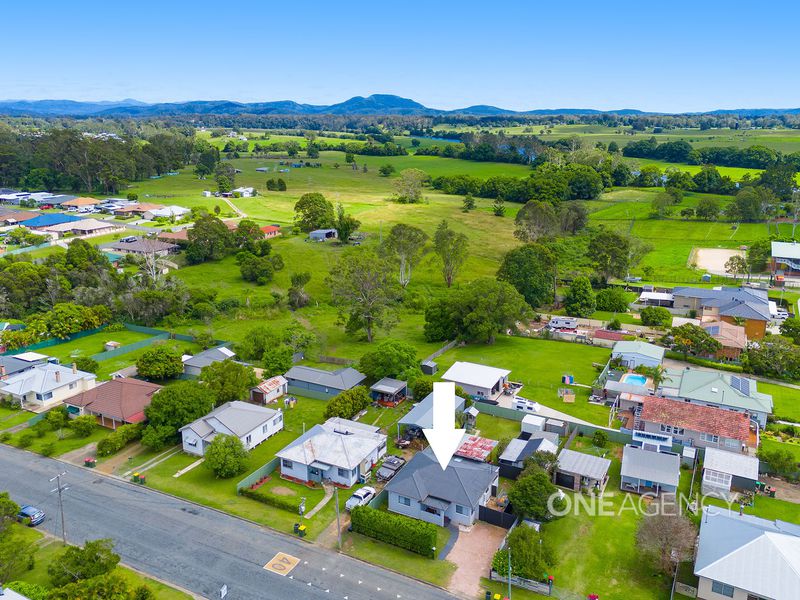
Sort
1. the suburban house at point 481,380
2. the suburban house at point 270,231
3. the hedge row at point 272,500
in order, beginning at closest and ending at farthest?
the hedge row at point 272,500 → the suburban house at point 481,380 → the suburban house at point 270,231

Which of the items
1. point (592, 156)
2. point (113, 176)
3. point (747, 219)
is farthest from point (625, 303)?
point (113, 176)

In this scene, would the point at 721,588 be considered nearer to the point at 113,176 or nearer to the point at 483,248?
the point at 483,248

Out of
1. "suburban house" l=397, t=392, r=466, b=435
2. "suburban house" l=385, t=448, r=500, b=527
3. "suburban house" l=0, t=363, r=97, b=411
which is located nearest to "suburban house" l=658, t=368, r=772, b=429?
"suburban house" l=397, t=392, r=466, b=435

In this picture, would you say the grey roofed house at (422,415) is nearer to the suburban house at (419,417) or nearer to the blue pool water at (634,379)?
the suburban house at (419,417)

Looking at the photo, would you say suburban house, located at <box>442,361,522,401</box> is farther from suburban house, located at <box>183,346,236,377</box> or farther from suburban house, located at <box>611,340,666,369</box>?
suburban house, located at <box>183,346,236,377</box>

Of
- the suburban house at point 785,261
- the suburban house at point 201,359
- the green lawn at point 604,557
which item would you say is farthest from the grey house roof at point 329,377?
the suburban house at point 785,261
